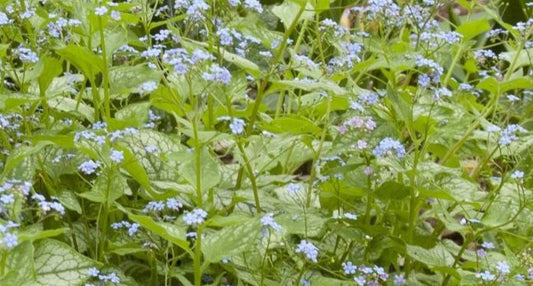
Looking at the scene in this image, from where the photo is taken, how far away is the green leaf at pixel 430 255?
2.26 m

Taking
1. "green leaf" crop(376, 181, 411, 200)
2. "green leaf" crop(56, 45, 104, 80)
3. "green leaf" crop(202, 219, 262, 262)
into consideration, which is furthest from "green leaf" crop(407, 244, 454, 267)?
"green leaf" crop(56, 45, 104, 80)

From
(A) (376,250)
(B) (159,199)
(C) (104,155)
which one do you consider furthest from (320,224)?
(C) (104,155)

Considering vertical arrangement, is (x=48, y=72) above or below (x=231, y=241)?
above

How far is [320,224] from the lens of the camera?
84.4 inches

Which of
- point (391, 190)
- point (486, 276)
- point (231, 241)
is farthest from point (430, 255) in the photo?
point (231, 241)

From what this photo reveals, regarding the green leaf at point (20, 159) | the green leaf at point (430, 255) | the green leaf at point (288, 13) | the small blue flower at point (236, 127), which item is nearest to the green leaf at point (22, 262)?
the green leaf at point (20, 159)

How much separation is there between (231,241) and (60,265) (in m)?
0.36

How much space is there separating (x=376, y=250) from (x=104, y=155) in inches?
27.2

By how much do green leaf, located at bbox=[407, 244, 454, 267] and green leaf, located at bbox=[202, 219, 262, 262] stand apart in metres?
0.51

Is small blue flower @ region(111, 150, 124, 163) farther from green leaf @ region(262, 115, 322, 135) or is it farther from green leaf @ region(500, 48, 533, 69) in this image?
green leaf @ region(500, 48, 533, 69)

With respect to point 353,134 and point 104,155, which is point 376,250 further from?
point 104,155

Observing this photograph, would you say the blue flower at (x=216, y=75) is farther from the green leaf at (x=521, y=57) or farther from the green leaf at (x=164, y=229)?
the green leaf at (x=521, y=57)

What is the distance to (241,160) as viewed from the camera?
2273 millimetres

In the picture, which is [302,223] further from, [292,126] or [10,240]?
[10,240]
